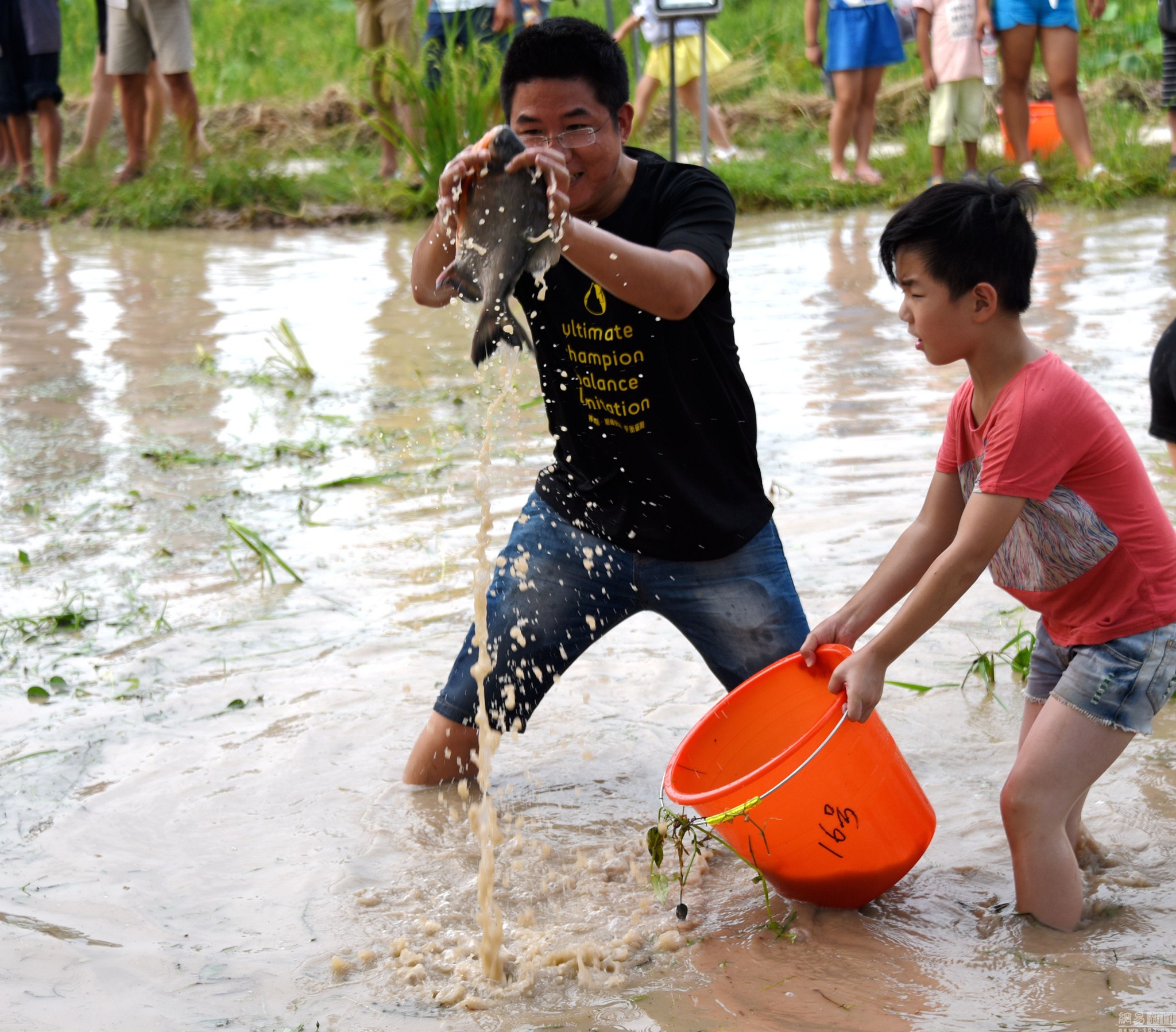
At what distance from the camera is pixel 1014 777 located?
2.08 metres

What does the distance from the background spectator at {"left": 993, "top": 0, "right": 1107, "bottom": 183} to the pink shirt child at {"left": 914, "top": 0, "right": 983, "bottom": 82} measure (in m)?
0.15

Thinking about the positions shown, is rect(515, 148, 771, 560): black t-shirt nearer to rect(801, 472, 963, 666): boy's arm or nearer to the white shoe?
rect(801, 472, 963, 666): boy's arm

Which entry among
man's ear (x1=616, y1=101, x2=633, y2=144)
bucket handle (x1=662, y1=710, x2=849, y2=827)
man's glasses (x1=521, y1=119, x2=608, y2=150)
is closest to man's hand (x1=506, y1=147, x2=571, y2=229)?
man's glasses (x1=521, y1=119, x2=608, y2=150)

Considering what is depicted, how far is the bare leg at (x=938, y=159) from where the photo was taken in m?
8.32

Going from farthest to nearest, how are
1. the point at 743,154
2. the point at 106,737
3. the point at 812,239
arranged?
the point at 743,154 → the point at 812,239 → the point at 106,737

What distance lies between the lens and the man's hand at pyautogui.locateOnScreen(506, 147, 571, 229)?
1992mm

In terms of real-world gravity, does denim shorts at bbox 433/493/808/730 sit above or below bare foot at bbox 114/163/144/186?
below

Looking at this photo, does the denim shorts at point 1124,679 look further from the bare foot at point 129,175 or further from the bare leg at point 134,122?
the bare foot at point 129,175

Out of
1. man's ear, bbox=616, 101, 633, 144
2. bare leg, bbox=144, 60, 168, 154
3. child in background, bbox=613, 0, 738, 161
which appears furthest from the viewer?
bare leg, bbox=144, 60, 168, 154

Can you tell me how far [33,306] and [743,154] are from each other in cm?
591

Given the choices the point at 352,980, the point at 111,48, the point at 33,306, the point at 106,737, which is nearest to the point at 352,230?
the point at 111,48

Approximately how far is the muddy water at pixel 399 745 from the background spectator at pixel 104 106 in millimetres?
4685

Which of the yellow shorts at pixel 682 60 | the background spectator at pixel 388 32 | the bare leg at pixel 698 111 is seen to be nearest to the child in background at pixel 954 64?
the yellow shorts at pixel 682 60

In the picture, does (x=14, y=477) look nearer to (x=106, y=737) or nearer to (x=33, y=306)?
(x=106, y=737)
